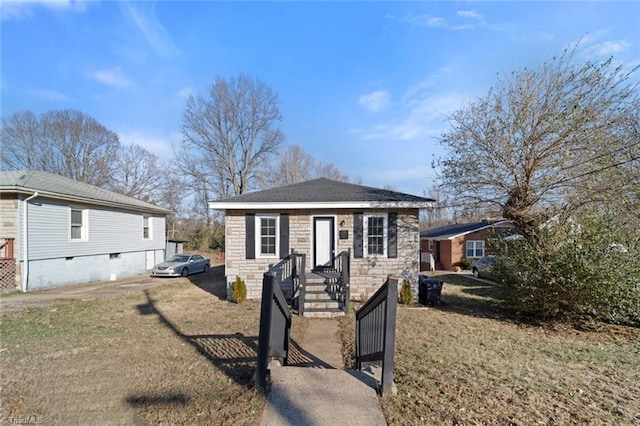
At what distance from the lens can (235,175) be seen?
91.4 ft

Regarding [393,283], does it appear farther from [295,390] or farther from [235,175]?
[235,175]

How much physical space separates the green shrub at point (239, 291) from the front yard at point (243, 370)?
61.4 inches

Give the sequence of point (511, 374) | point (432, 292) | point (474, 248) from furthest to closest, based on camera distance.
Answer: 1. point (474, 248)
2. point (432, 292)
3. point (511, 374)

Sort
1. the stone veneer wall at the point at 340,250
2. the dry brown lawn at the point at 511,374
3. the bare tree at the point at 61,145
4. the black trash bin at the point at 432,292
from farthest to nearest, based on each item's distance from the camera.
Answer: the bare tree at the point at 61,145
the stone veneer wall at the point at 340,250
the black trash bin at the point at 432,292
the dry brown lawn at the point at 511,374

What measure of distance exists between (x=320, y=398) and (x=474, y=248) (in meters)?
23.2

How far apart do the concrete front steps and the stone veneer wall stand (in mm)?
1096

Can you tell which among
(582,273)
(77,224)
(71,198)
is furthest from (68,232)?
(582,273)

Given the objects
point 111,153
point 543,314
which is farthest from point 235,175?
point 543,314

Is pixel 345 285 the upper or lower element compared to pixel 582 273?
lower

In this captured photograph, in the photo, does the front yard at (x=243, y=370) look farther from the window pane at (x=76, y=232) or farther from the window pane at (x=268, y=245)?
the window pane at (x=76, y=232)

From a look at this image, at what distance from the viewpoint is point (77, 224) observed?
44.4 feet

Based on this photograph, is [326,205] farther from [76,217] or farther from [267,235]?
[76,217]

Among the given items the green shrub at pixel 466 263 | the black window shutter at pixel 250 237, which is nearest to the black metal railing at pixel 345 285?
the black window shutter at pixel 250 237

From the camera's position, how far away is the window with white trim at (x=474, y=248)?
75.4 ft
